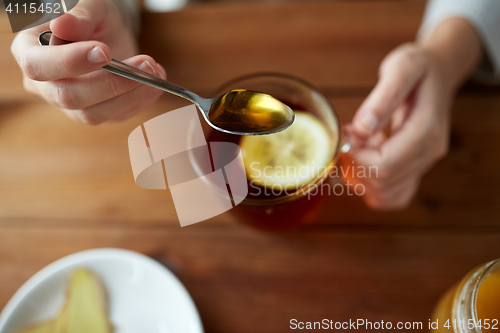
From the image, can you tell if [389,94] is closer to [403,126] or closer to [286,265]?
[403,126]

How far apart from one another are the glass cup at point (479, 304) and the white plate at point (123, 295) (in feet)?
0.73

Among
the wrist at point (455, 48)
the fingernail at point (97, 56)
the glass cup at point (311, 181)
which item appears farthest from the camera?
the wrist at point (455, 48)

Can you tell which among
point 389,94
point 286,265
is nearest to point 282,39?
point 389,94

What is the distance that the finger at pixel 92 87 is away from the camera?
201 millimetres

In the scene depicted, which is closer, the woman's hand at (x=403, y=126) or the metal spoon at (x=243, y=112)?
the metal spoon at (x=243, y=112)

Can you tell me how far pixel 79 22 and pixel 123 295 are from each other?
28 cm

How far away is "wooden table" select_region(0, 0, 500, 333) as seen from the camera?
37 cm

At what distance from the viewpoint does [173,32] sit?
21.0 inches

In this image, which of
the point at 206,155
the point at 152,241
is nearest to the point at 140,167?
the point at 206,155

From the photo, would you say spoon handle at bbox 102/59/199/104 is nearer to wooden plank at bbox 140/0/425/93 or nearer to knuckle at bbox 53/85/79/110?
knuckle at bbox 53/85/79/110

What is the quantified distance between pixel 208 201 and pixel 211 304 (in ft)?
0.45

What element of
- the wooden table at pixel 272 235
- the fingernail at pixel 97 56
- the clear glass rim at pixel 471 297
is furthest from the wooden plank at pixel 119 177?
the fingernail at pixel 97 56

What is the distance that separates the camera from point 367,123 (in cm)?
37

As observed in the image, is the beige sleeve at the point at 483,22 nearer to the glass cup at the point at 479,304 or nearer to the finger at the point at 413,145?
the finger at the point at 413,145
